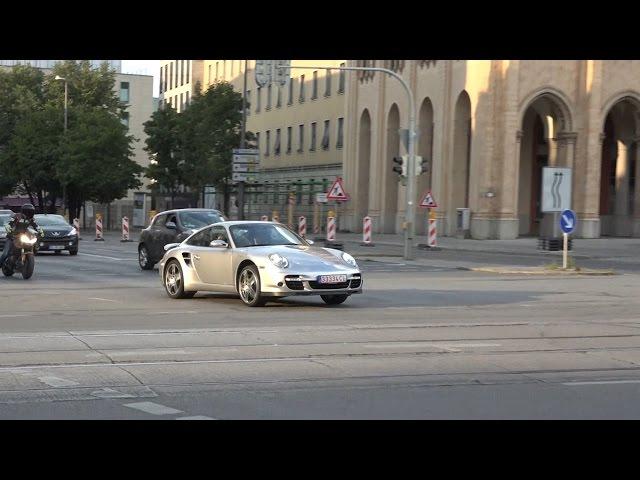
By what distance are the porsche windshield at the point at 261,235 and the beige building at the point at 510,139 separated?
3062cm

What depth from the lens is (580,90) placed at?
55.1 meters

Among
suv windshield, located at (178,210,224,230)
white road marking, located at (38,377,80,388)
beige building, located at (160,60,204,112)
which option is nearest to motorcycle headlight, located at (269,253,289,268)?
white road marking, located at (38,377,80,388)

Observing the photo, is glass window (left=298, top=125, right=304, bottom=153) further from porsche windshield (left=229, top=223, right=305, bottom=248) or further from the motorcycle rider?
porsche windshield (left=229, top=223, right=305, bottom=248)

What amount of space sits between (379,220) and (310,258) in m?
50.4

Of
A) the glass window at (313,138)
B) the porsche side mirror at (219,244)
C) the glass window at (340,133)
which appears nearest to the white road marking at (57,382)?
the porsche side mirror at (219,244)

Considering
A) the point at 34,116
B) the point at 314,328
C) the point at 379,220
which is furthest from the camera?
the point at 34,116

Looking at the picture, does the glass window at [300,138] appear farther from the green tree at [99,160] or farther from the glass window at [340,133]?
the green tree at [99,160]

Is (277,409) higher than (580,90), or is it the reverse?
(580,90)

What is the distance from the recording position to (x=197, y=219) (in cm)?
2833

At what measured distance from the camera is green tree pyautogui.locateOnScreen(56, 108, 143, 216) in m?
77.6

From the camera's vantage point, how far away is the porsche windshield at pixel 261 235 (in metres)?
18.5

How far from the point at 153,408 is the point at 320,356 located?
11.4 ft
